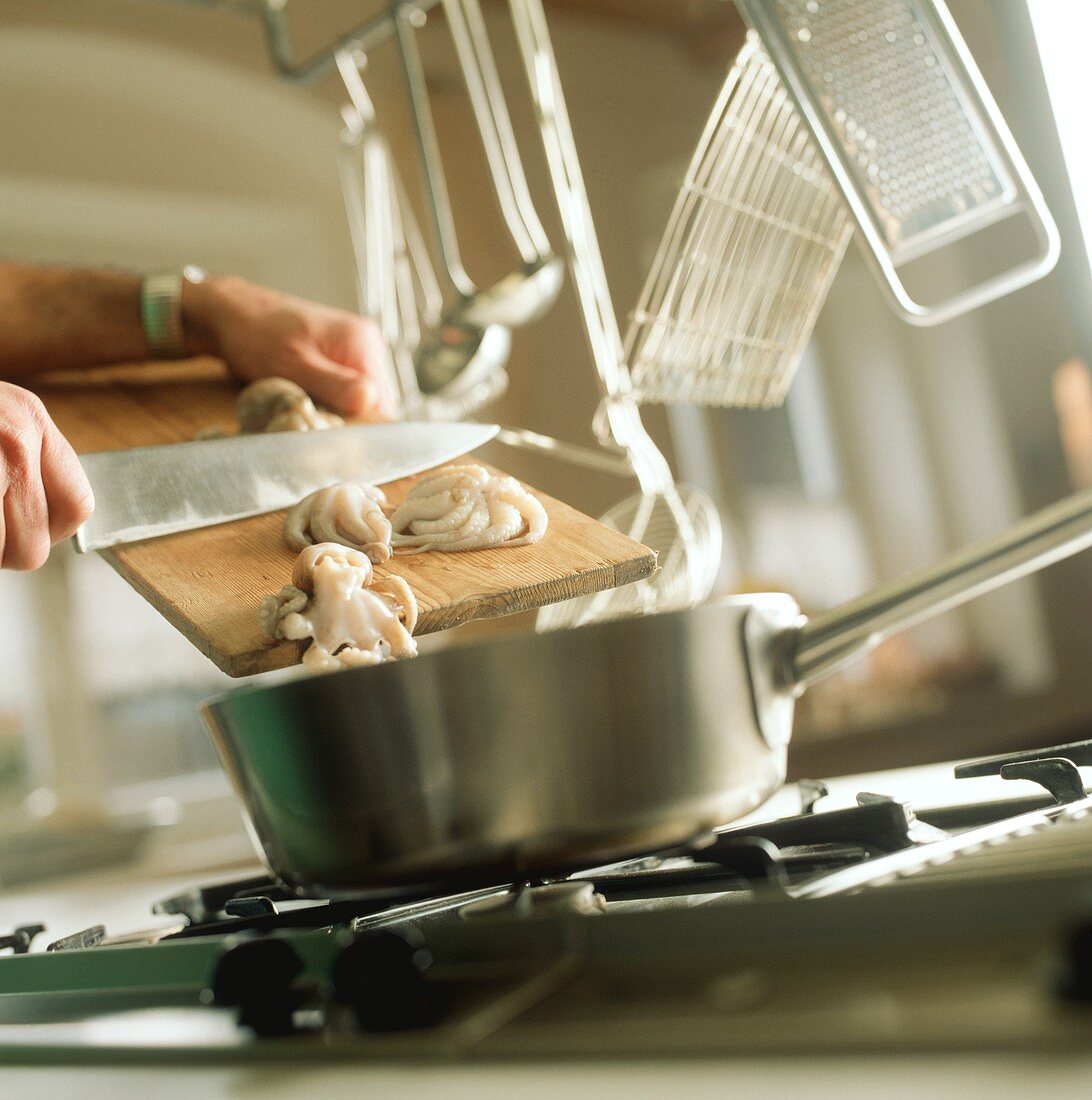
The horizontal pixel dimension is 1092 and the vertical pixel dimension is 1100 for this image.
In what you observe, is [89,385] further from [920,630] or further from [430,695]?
[920,630]

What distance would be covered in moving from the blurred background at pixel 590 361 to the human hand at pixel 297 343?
1240 mm

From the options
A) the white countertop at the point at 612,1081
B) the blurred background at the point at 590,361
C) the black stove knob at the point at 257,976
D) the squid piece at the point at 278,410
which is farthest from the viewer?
the blurred background at the point at 590,361

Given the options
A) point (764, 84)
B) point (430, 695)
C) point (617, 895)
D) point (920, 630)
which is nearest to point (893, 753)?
point (920, 630)

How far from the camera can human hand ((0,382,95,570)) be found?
598mm

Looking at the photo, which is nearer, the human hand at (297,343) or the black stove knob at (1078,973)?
the black stove knob at (1078,973)

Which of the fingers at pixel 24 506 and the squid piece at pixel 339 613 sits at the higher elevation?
the fingers at pixel 24 506

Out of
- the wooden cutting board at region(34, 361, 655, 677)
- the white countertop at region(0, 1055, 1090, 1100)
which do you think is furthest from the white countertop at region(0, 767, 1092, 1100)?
the wooden cutting board at region(34, 361, 655, 677)

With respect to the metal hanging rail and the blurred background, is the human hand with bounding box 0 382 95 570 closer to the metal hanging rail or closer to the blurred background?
the metal hanging rail

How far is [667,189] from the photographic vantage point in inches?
105

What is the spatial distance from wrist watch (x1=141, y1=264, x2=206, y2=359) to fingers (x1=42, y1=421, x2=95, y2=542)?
296 mm

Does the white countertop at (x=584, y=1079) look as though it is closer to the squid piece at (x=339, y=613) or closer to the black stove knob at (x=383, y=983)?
the black stove knob at (x=383, y=983)

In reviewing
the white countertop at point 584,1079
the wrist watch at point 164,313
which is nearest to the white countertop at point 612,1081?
the white countertop at point 584,1079

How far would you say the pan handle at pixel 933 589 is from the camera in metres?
0.42

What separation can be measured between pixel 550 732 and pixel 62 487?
1.10 feet
